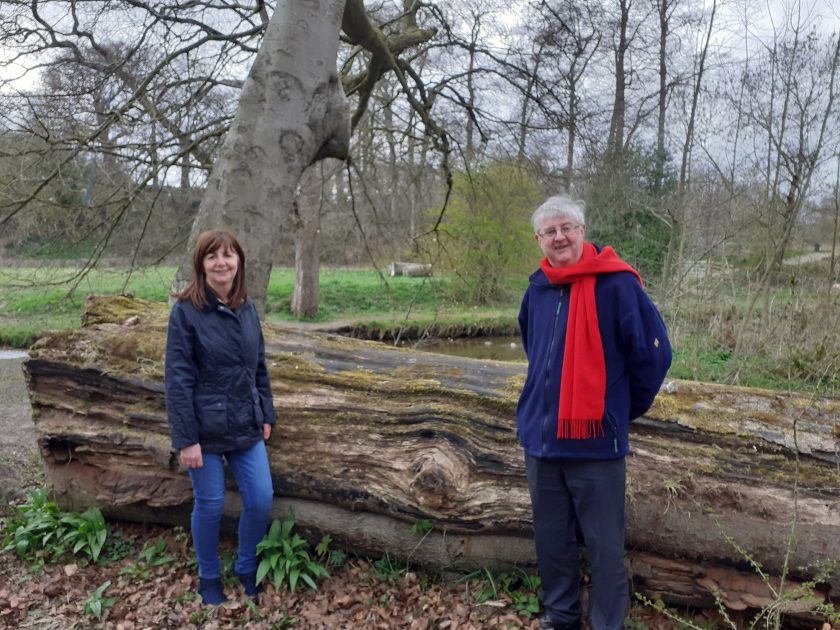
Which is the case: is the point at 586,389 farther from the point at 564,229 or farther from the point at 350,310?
the point at 350,310

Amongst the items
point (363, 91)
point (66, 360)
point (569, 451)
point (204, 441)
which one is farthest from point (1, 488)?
point (363, 91)

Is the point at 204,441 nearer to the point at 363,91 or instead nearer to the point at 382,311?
the point at 363,91

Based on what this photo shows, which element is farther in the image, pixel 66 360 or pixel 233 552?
pixel 66 360

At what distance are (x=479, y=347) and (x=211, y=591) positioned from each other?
11.8m

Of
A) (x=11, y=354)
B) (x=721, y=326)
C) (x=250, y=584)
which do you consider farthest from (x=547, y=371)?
(x=11, y=354)

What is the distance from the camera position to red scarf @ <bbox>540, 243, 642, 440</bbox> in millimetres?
2363

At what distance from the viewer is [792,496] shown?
9.41 ft

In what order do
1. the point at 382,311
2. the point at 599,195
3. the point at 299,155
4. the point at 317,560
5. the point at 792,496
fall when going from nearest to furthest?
the point at 792,496, the point at 317,560, the point at 299,155, the point at 599,195, the point at 382,311

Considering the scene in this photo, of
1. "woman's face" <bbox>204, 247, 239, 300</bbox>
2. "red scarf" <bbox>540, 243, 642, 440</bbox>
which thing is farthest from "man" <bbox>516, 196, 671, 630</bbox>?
"woman's face" <bbox>204, 247, 239, 300</bbox>

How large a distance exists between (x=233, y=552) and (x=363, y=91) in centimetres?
567

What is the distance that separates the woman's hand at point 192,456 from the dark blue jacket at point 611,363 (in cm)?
150

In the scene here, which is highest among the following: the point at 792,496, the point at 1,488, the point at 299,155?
the point at 299,155

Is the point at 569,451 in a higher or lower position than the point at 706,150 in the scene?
lower

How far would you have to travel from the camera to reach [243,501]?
3051 millimetres
